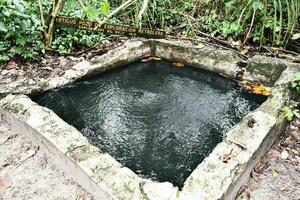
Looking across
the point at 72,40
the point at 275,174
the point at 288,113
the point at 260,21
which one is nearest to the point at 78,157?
the point at 275,174

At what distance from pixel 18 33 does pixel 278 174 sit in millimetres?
2811

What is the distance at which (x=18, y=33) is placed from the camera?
310cm

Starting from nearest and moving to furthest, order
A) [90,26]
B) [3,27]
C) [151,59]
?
[3,27] → [90,26] → [151,59]

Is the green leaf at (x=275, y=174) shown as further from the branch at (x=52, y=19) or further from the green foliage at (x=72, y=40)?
the branch at (x=52, y=19)

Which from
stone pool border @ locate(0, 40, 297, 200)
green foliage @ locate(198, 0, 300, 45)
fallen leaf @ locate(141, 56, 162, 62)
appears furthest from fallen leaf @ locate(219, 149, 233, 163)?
green foliage @ locate(198, 0, 300, 45)

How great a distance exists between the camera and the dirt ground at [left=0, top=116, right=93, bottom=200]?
1994 mm

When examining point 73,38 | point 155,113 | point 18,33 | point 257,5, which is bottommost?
point 155,113

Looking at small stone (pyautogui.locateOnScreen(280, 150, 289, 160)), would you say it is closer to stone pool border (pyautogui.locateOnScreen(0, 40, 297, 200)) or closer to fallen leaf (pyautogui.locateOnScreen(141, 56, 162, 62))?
stone pool border (pyautogui.locateOnScreen(0, 40, 297, 200))

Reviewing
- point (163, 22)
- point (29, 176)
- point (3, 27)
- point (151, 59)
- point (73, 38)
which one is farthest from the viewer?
point (163, 22)

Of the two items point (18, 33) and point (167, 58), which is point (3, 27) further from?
point (167, 58)

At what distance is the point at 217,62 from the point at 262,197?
176 centimetres

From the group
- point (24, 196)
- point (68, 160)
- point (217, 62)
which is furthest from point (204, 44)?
point (24, 196)

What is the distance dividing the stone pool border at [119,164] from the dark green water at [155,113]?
0.26 meters

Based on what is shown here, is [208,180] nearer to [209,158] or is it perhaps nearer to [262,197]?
[209,158]
